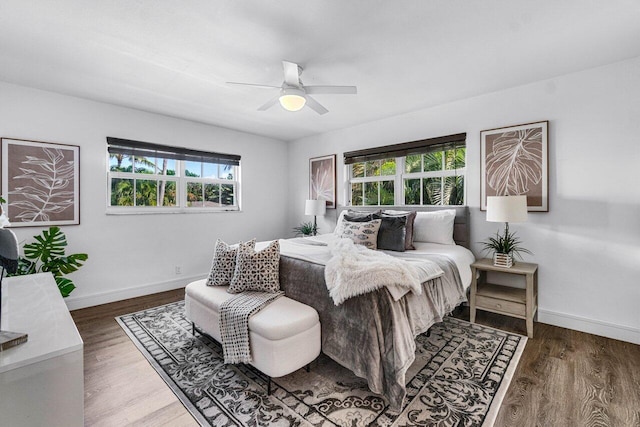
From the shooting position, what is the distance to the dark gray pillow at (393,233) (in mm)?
3012

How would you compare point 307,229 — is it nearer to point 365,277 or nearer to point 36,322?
point 365,277

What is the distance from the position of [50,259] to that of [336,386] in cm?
318

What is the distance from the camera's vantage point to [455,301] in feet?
8.36

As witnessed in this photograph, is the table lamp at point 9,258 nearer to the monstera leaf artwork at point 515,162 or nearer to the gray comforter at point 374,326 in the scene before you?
the gray comforter at point 374,326

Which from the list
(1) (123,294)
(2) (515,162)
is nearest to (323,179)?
(2) (515,162)

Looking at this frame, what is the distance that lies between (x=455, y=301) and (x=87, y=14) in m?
3.51

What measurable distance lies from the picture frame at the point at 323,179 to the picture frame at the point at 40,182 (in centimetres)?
323

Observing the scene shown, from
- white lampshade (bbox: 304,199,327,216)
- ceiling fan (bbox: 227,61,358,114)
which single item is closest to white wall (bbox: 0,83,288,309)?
white lampshade (bbox: 304,199,327,216)

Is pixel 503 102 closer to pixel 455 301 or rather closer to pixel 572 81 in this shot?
pixel 572 81

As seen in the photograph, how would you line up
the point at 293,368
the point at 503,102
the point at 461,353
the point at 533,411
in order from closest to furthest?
1. the point at 533,411
2. the point at 293,368
3. the point at 461,353
4. the point at 503,102

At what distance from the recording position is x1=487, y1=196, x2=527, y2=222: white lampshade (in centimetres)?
264

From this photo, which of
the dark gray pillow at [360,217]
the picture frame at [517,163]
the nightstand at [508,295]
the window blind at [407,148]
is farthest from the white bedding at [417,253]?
the window blind at [407,148]

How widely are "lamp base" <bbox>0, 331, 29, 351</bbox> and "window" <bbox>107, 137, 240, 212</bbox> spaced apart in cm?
307

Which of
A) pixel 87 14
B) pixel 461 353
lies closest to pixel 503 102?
pixel 461 353
